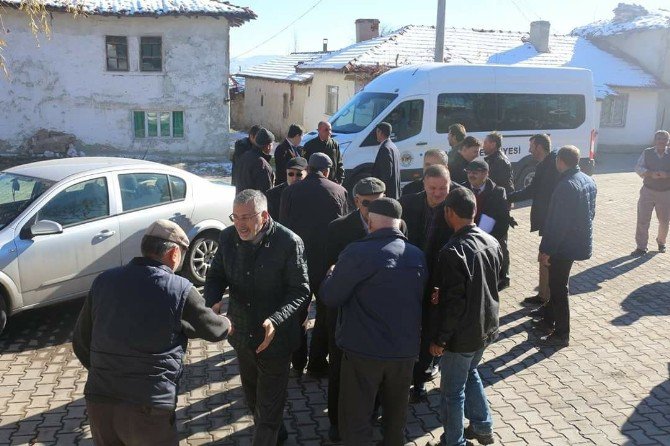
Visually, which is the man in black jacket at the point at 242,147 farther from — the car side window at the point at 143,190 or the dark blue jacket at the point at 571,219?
the dark blue jacket at the point at 571,219

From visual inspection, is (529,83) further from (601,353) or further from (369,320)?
(369,320)

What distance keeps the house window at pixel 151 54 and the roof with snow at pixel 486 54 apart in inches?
229

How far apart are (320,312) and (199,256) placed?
2.92 meters

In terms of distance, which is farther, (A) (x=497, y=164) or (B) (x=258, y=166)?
(B) (x=258, y=166)

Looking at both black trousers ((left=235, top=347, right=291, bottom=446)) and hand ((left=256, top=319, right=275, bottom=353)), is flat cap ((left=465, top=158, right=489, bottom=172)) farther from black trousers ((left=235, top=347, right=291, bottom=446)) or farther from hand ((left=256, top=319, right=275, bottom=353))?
hand ((left=256, top=319, right=275, bottom=353))

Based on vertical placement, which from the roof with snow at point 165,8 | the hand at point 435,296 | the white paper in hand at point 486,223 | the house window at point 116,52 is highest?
the roof with snow at point 165,8

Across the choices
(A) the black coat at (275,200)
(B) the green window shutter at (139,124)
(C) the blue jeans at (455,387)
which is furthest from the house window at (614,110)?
(C) the blue jeans at (455,387)

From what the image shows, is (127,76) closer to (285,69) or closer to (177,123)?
(177,123)

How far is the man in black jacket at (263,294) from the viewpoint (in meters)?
3.95

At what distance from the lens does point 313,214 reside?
5418 millimetres

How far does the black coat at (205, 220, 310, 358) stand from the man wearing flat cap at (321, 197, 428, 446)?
0.26 meters

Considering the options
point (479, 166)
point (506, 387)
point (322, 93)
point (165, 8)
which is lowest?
point (506, 387)

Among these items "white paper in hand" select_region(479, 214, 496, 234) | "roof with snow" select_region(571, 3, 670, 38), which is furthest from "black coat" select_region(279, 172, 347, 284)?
"roof with snow" select_region(571, 3, 670, 38)

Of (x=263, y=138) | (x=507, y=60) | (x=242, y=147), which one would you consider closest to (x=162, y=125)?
(x=242, y=147)
